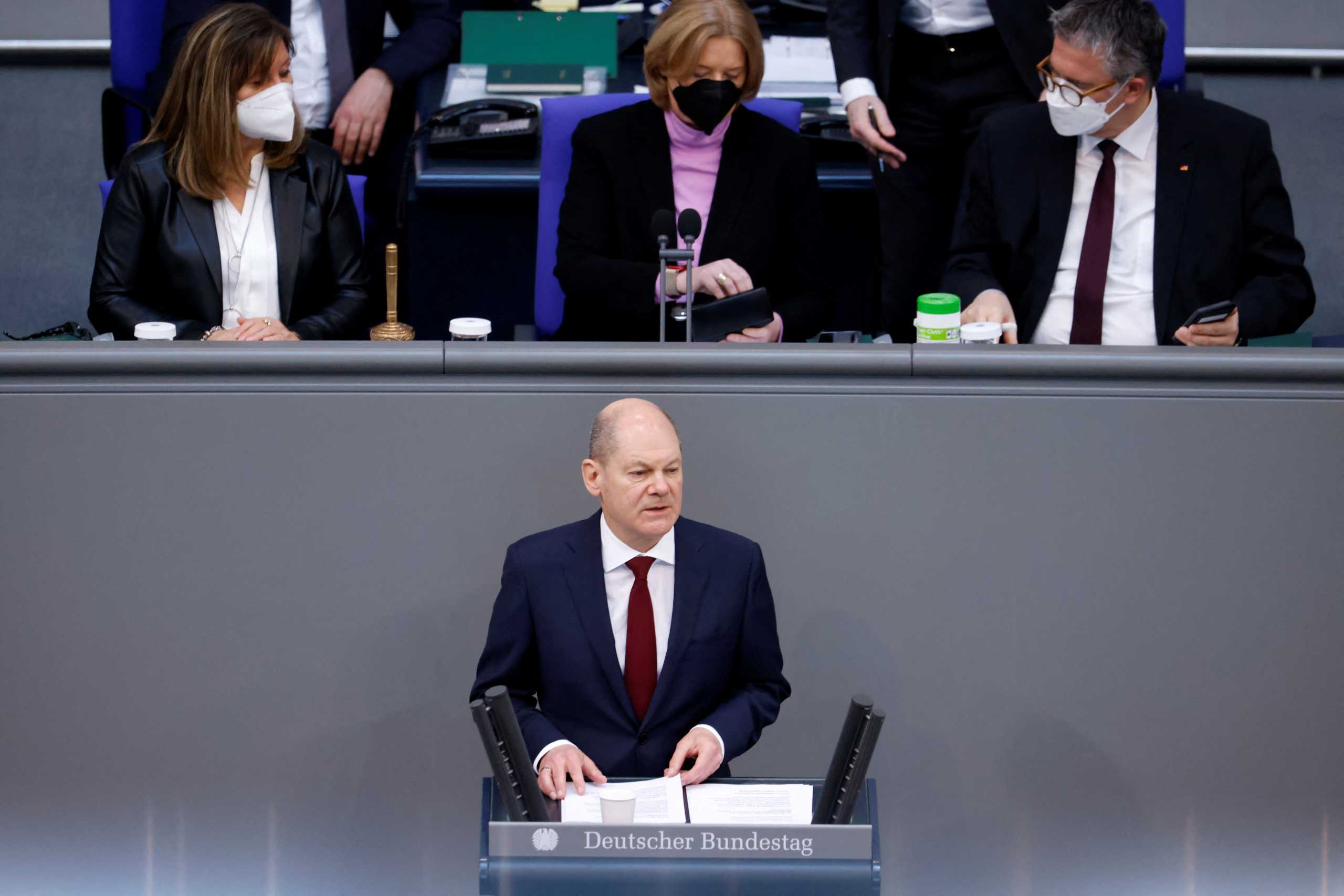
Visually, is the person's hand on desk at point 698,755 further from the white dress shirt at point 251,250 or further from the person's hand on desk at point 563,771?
the white dress shirt at point 251,250

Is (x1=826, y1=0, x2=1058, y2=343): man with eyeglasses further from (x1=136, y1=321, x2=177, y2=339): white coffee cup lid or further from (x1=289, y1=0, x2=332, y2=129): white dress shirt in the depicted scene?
(x1=136, y1=321, x2=177, y2=339): white coffee cup lid

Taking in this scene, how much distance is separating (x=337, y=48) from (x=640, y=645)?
6.95ft

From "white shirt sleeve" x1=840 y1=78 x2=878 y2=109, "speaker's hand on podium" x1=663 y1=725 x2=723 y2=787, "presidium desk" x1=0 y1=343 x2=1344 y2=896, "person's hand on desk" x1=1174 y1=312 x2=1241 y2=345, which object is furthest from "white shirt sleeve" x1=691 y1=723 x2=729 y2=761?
"white shirt sleeve" x1=840 y1=78 x2=878 y2=109

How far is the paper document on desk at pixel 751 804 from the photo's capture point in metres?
1.84

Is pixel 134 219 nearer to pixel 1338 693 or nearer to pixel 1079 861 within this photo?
pixel 1079 861

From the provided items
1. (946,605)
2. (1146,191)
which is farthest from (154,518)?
(1146,191)

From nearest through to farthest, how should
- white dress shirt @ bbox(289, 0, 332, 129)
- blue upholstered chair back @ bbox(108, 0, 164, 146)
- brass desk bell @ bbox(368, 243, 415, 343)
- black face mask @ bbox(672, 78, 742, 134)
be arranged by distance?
brass desk bell @ bbox(368, 243, 415, 343) < black face mask @ bbox(672, 78, 742, 134) < blue upholstered chair back @ bbox(108, 0, 164, 146) < white dress shirt @ bbox(289, 0, 332, 129)

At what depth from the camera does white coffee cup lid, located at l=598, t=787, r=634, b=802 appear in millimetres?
1806

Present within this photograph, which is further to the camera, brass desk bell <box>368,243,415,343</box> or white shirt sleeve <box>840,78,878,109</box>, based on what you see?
white shirt sleeve <box>840,78,878,109</box>

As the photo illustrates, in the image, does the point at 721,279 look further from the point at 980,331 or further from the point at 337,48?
the point at 337,48

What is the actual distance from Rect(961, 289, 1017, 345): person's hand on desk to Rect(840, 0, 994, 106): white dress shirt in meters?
0.75

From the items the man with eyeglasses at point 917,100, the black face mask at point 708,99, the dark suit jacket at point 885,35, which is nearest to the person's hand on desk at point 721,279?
the black face mask at point 708,99

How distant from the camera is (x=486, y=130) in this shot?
3721 mm

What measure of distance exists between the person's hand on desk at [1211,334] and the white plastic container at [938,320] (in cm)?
40
